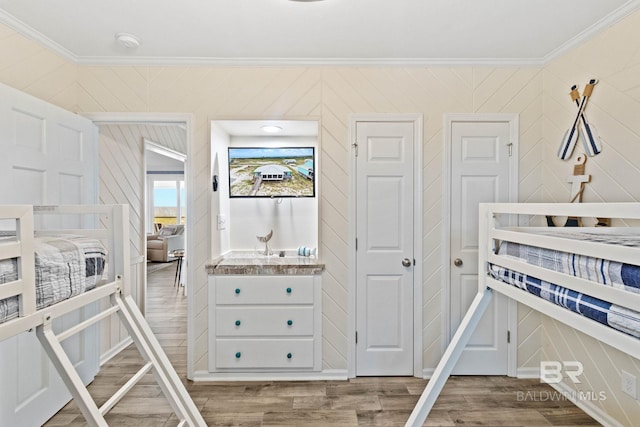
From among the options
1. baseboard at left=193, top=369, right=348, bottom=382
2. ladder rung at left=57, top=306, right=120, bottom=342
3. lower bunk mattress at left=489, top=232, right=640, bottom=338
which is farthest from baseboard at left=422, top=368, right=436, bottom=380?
ladder rung at left=57, top=306, right=120, bottom=342

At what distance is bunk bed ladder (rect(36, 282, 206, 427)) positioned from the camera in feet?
4.03

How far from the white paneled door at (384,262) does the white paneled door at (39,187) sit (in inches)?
82.9

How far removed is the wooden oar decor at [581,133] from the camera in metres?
2.22

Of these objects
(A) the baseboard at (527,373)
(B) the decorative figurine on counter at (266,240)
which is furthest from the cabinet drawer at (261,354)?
(A) the baseboard at (527,373)

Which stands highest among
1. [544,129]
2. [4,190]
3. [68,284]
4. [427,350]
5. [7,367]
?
[544,129]

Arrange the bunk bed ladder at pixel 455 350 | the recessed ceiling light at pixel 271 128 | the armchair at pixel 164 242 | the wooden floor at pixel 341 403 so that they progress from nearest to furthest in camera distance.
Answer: the bunk bed ladder at pixel 455 350
the wooden floor at pixel 341 403
the recessed ceiling light at pixel 271 128
the armchair at pixel 164 242

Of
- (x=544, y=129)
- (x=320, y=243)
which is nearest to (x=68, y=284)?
(x=320, y=243)

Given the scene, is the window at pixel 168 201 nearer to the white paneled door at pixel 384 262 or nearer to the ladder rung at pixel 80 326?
the white paneled door at pixel 384 262

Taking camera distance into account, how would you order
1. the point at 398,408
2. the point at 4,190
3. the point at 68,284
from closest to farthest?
1. the point at 68,284
2. the point at 4,190
3. the point at 398,408

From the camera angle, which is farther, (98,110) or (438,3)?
(98,110)

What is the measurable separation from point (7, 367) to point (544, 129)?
3.95 meters

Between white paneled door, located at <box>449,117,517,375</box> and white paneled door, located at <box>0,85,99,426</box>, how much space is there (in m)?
2.86

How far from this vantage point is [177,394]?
6.17 feet

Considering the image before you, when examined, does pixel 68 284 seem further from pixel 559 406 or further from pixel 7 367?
pixel 559 406
